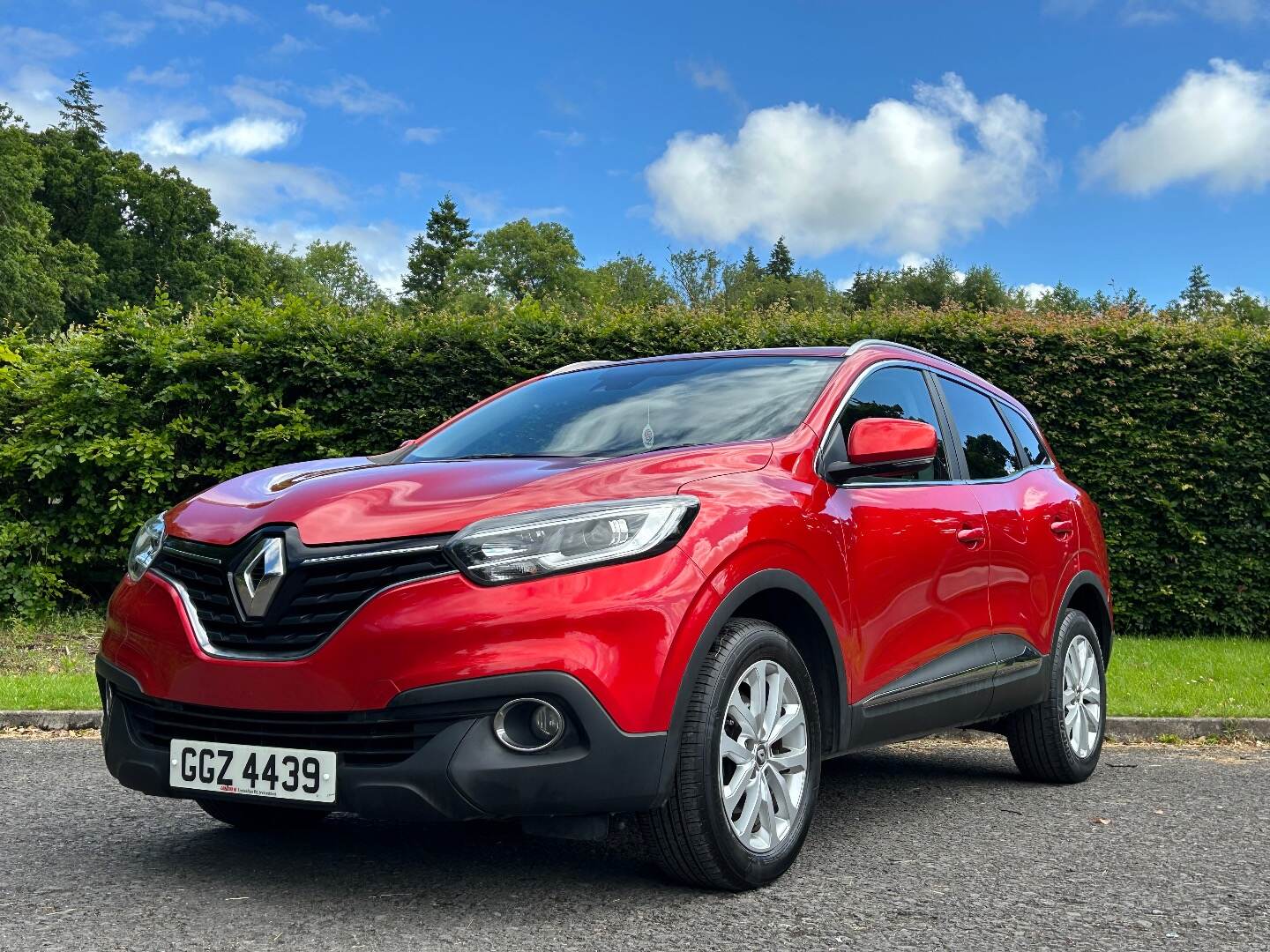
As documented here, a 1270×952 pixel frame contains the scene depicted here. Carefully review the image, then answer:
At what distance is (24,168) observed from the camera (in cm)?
5238

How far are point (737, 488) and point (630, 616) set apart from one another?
26.3 inches

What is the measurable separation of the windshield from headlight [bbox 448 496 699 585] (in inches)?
28.3

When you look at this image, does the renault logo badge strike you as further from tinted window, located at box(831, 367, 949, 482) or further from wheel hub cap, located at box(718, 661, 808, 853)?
tinted window, located at box(831, 367, 949, 482)

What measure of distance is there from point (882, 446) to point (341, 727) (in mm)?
2005

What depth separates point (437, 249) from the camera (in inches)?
3418

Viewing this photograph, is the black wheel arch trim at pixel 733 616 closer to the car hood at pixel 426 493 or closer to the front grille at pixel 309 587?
the car hood at pixel 426 493

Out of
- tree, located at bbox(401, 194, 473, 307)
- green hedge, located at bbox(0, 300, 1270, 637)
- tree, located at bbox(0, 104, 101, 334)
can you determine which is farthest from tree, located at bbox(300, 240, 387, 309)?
green hedge, located at bbox(0, 300, 1270, 637)

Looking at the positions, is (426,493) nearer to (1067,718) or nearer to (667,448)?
(667,448)

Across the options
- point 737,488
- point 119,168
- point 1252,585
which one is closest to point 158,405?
point 737,488

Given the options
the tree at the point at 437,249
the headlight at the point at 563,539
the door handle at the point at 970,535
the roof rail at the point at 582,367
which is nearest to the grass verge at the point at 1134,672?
the door handle at the point at 970,535

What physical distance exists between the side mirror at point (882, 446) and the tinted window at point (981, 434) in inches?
43.7

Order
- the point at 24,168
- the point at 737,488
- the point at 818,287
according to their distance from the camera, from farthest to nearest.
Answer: the point at 818,287 → the point at 24,168 → the point at 737,488

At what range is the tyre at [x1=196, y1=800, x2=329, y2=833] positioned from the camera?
4.46 metres

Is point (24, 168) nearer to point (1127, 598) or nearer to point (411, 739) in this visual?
point (1127, 598)
